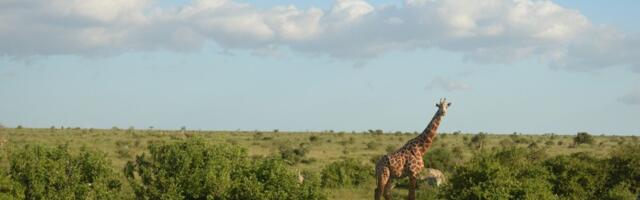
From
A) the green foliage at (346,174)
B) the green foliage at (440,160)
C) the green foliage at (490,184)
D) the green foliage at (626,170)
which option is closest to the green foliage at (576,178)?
the green foliage at (626,170)

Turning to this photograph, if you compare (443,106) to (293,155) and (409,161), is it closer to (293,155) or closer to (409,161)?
(409,161)

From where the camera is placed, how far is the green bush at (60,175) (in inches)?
724

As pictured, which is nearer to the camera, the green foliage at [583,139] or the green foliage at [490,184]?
the green foliage at [490,184]

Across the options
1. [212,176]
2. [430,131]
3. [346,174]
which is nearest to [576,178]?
[430,131]

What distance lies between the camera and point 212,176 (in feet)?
60.1

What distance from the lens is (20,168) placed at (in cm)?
1855

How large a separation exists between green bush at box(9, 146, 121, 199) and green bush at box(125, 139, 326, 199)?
737 mm

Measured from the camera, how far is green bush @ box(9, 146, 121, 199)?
60.3ft

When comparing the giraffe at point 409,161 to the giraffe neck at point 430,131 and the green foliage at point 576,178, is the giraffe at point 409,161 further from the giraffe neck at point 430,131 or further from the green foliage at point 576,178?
the green foliage at point 576,178

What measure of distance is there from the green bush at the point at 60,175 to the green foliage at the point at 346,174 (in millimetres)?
9974

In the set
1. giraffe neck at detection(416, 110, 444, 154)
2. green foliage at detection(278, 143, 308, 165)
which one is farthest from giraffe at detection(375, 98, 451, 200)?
green foliage at detection(278, 143, 308, 165)

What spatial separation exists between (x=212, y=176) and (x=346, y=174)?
1077 cm

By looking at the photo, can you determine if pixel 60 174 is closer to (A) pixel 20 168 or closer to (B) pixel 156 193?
(A) pixel 20 168

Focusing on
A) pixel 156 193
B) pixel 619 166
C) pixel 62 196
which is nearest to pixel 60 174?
pixel 62 196
